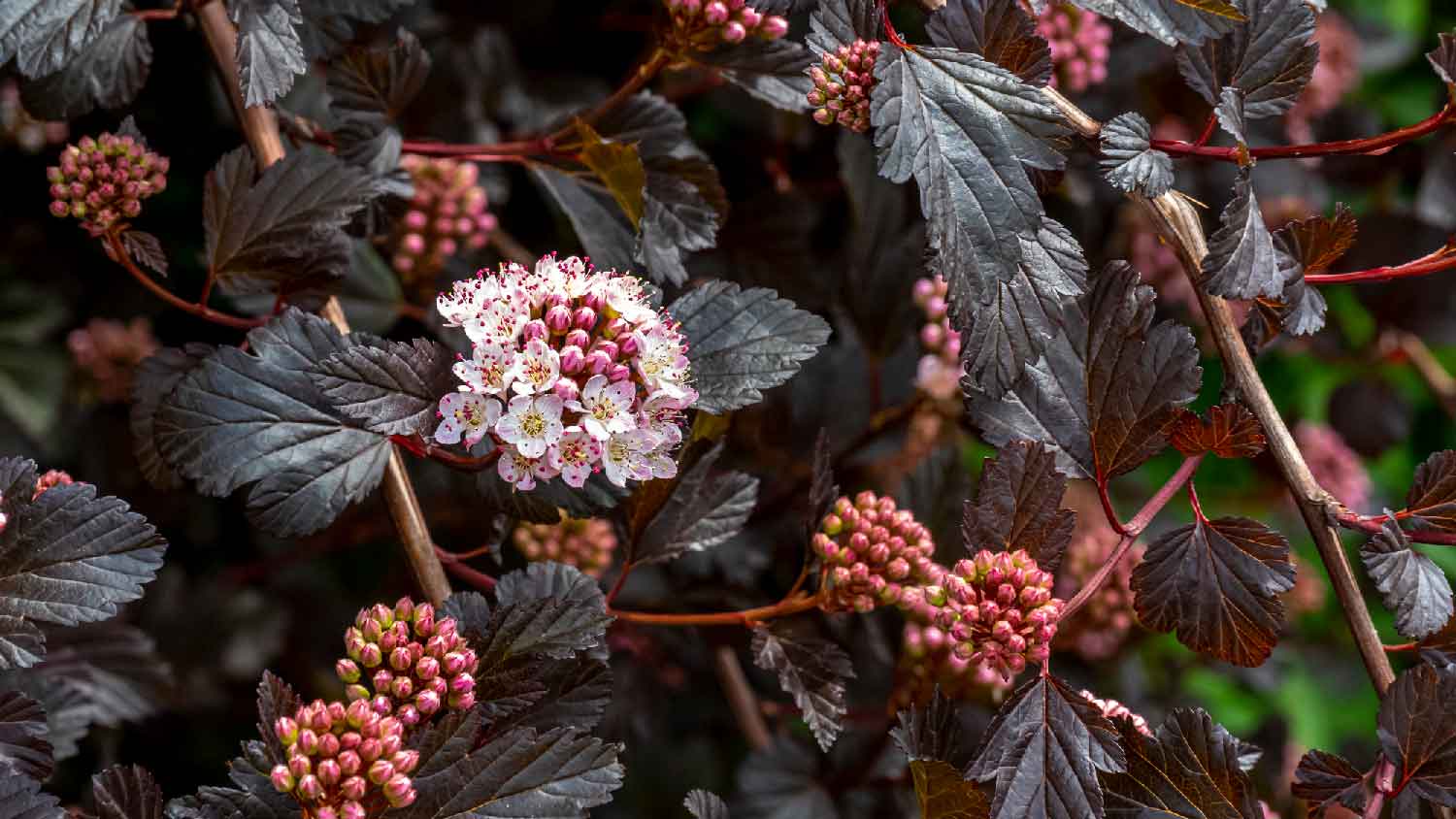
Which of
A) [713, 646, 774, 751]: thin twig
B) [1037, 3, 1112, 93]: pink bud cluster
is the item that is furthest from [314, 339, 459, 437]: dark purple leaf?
[1037, 3, 1112, 93]: pink bud cluster

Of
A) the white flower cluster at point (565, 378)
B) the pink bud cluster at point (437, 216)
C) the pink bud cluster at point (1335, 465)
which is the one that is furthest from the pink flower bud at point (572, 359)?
→ the pink bud cluster at point (1335, 465)

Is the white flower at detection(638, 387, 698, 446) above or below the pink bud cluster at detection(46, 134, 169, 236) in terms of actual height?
below

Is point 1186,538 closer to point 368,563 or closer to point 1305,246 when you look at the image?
point 1305,246

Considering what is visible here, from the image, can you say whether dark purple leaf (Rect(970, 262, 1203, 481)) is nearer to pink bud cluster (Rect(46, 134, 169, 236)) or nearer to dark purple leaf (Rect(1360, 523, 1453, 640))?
dark purple leaf (Rect(1360, 523, 1453, 640))

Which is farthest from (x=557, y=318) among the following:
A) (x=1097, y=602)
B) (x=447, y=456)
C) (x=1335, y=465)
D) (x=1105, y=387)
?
(x=1335, y=465)

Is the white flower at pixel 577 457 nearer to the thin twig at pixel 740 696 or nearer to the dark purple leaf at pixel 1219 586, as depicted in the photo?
the dark purple leaf at pixel 1219 586

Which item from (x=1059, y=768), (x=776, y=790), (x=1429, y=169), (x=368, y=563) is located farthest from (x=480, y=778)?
(x=1429, y=169)
